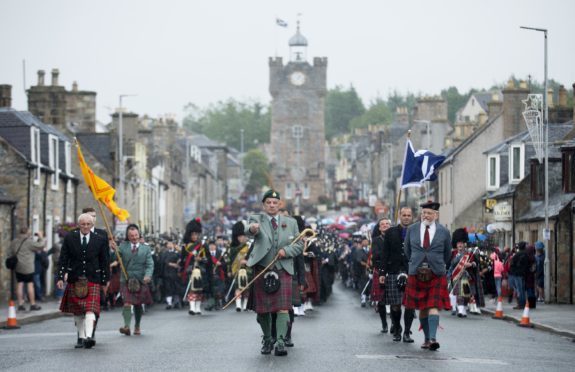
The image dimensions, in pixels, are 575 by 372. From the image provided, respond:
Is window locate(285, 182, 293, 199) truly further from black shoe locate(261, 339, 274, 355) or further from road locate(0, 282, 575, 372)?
black shoe locate(261, 339, 274, 355)

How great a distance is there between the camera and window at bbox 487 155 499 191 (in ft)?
176

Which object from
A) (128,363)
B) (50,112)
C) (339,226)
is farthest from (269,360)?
(339,226)

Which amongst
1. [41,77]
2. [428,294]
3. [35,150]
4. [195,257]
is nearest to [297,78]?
[41,77]

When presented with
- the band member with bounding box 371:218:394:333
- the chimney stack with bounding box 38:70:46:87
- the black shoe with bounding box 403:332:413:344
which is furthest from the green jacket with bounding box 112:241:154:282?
the chimney stack with bounding box 38:70:46:87

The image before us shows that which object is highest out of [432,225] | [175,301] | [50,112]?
[50,112]

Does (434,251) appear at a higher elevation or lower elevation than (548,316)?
higher

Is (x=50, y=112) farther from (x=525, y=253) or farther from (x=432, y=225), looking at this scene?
(x=432, y=225)

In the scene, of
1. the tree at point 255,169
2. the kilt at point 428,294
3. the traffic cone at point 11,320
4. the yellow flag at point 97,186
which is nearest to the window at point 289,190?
Result: the tree at point 255,169

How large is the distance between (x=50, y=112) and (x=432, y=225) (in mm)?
38049

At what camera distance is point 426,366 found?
563 inches

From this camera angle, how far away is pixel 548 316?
27859mm

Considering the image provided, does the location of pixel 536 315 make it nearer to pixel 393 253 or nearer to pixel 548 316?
pixel 548 316

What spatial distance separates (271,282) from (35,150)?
83.7 feet

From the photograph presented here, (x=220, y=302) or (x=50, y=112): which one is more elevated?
(x=50, y=112)
